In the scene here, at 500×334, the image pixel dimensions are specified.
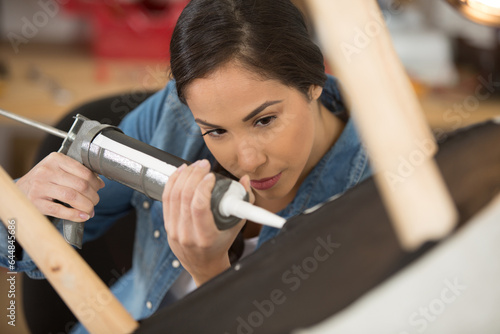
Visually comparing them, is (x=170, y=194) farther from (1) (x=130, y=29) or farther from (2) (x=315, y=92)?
(1) (x=130, y=29)

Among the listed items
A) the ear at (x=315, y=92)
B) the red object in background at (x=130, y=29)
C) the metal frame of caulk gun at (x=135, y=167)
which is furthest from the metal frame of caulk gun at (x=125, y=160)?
the red object in background at (x=130, y=29)

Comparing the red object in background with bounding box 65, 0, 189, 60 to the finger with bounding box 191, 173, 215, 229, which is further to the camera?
the red object in background with bounding box 65, 0, 189, 60

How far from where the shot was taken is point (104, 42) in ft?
2.58

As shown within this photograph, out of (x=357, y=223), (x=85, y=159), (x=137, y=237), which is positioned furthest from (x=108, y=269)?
(x=357, y=223)

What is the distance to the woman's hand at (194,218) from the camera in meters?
0.41

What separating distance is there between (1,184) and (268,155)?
21 cm

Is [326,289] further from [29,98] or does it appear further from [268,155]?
[29,98]

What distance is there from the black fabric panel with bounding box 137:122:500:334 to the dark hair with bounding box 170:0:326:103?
0.12 metres

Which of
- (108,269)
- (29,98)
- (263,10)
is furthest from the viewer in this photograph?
(29,98)

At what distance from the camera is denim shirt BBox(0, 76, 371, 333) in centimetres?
Answer: 49

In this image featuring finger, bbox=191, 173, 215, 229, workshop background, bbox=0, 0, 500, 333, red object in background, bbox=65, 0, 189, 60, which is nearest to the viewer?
finger, bbox=191, 173, 215, 229

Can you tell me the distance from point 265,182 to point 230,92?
0.09 meters

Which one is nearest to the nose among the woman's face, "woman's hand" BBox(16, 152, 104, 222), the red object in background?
the woman's face

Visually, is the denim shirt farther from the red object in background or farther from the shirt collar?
the red object in background
